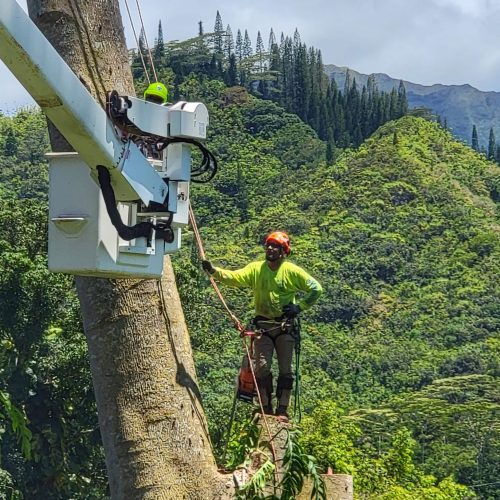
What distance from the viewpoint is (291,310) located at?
6305 millimetres

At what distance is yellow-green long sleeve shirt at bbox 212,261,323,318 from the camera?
6.31 m

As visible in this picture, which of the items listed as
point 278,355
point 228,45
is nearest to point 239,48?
point 228,45

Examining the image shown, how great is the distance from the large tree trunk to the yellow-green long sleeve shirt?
1.78 meters

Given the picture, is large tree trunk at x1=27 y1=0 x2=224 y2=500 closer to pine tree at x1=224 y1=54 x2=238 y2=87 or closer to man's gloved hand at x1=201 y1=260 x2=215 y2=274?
man's gloved hand at x1=201 y1=260 x2=215 y2=274

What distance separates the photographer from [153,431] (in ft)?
14.4

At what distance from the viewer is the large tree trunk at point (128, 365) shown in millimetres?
4387

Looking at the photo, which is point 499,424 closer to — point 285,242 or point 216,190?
point 285,242

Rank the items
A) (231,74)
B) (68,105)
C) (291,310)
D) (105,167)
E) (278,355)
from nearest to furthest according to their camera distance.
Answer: (68,105)
(105,167)
(291,310)
(278,355)
(231,74)

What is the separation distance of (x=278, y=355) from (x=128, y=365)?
85.6 inches

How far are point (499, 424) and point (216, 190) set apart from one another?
50782 mm

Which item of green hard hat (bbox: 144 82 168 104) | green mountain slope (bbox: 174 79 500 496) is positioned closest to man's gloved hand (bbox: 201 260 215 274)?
green hard hat (bbox: 144 82 168 104)

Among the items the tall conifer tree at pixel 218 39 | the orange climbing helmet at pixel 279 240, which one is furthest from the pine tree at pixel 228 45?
the orange climbing helmet at pixel 279 240

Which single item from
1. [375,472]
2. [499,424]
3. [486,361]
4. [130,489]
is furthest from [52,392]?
[486,361]

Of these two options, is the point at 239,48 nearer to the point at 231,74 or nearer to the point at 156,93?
the point at 231,74
